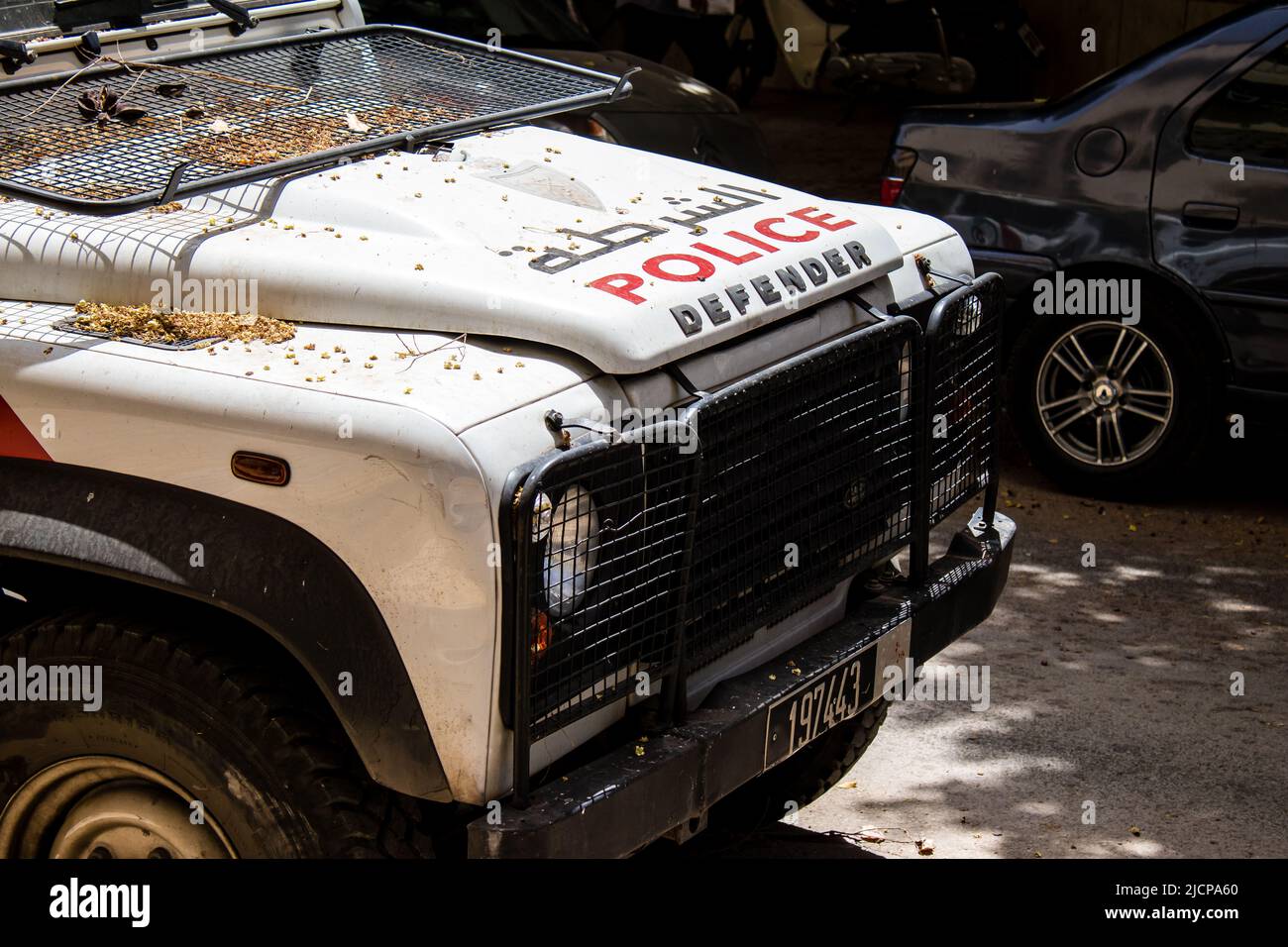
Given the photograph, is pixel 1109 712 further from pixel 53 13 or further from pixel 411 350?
pixel 53 13

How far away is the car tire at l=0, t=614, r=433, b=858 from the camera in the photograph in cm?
282

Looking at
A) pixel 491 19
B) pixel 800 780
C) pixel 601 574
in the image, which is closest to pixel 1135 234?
pixel 800 780

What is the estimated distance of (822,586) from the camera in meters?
3.38

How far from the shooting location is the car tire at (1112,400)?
6312 millimetres

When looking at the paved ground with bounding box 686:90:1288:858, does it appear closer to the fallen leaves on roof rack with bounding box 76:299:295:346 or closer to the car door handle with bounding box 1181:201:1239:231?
the car door handle with bounding box 1181:201:1239:231

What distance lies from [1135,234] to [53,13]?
13.2 feet

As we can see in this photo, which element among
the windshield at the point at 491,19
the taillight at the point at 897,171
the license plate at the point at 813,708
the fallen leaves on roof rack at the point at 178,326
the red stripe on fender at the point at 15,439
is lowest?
the license plate at the point at 813,708

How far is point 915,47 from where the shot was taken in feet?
42.3

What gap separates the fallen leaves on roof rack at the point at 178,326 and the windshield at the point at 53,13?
1.25 metres

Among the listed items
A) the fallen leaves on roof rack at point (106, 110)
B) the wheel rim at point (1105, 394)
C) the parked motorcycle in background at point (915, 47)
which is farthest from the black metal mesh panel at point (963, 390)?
the parked motorcycle in background at point (915, 47)

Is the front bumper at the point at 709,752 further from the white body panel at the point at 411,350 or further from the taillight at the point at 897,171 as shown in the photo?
the taillight at the point at 897,171

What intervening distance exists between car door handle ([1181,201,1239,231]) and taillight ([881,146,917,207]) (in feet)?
3.78

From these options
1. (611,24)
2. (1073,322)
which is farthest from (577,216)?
(611,24)

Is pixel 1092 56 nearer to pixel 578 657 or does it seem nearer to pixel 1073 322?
pixel 1073 322
